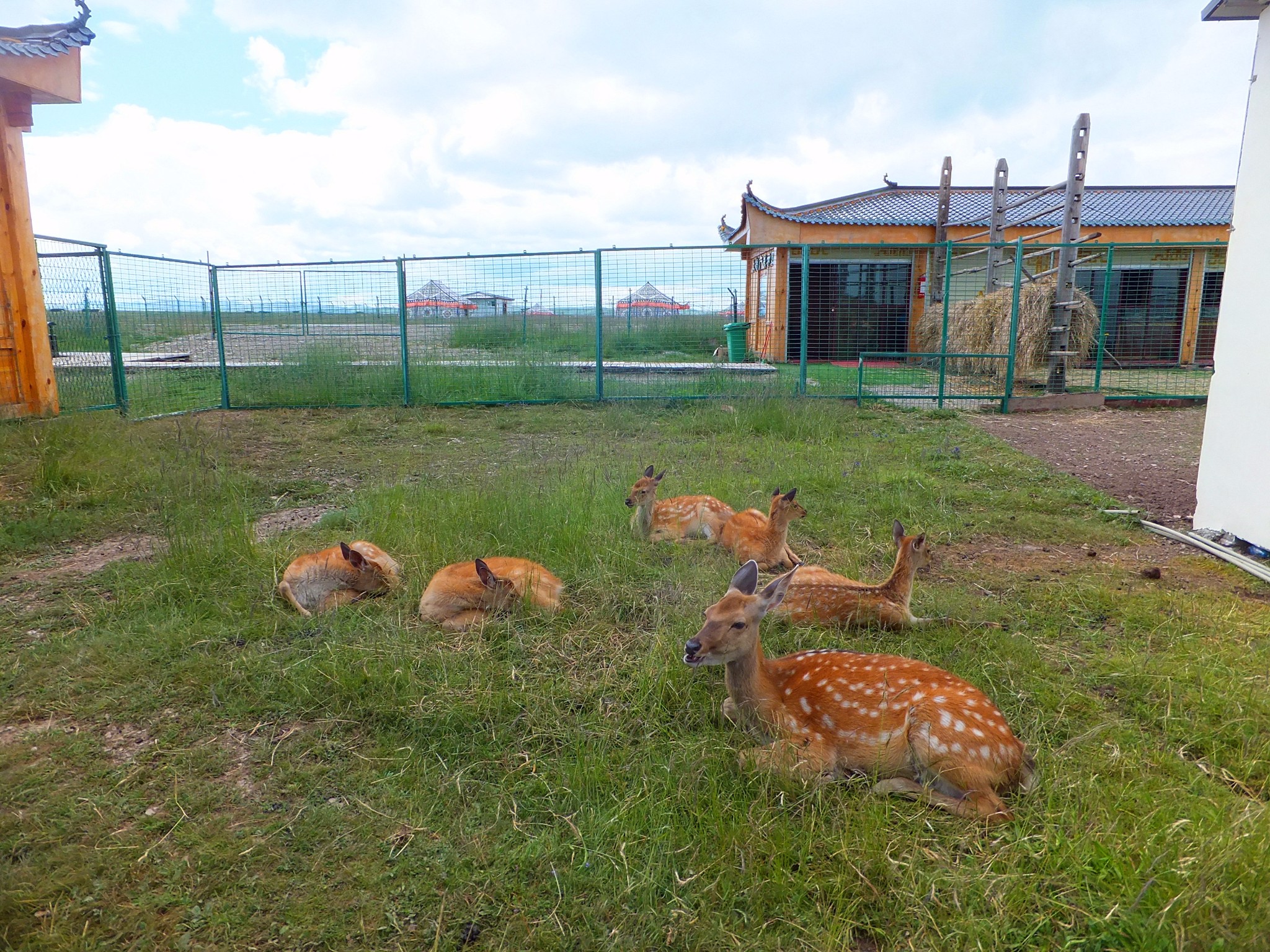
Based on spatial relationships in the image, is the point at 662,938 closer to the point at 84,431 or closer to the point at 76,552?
the point at 76,552

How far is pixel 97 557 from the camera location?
16.1 ft

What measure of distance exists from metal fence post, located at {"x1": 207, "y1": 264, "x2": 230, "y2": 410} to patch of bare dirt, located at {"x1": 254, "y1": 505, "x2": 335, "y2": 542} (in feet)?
22.3

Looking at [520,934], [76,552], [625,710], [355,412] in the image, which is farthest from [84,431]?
[520,934]

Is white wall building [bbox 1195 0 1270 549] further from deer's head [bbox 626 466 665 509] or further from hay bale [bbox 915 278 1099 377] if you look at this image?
hay bale [bbox 915 278 1099 377]

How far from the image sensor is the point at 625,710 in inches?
120

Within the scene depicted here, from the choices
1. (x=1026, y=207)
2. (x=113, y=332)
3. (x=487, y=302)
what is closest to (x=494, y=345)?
(x=487, y=302)

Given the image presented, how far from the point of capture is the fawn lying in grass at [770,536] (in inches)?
187

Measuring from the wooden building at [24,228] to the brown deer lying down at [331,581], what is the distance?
637cm

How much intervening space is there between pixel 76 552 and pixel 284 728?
115 inches

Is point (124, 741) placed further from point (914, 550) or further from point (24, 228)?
point (24, 228)

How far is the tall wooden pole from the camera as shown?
1167 centimetres

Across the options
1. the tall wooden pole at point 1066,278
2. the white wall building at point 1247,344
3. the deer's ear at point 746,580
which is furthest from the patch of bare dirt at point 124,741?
the tall wooden pole at point 1066,278

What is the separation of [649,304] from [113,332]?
692 cm

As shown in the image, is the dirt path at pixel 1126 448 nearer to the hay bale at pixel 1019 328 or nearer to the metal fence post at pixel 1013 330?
the metal fence post at pixel 1013 330
